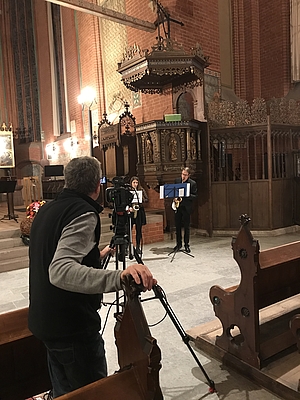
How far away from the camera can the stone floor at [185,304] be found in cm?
280

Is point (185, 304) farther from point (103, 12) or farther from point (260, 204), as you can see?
point (103, 12)

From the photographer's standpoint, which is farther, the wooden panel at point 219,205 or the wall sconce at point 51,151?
the wall sconce at point 51,151

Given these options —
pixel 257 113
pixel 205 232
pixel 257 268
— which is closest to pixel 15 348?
pixel 257 268

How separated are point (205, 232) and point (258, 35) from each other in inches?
290

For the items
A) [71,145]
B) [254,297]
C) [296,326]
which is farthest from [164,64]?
[71,145]

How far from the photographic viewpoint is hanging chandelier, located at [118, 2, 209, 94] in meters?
8.12

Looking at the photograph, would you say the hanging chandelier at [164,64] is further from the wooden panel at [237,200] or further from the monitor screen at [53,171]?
the monitor screen at [53,171]

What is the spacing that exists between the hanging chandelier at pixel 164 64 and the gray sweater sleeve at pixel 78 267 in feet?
23.5

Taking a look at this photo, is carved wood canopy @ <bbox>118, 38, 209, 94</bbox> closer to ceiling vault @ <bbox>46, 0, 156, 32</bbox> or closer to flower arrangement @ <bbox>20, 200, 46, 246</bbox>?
ceiling vault @ <bbox>46, 0, 156, 32</bbox>

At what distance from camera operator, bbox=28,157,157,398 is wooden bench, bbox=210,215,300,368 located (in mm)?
1411

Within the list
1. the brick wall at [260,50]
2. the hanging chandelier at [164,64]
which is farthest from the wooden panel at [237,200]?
the brick wall at [260,50]

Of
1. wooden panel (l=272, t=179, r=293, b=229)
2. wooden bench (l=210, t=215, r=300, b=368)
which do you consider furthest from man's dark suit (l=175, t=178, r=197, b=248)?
wooden bench (l=210, t=215, r=300, b=368)

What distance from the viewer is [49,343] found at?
5.88 ft

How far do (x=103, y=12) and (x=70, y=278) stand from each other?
7.76 m
